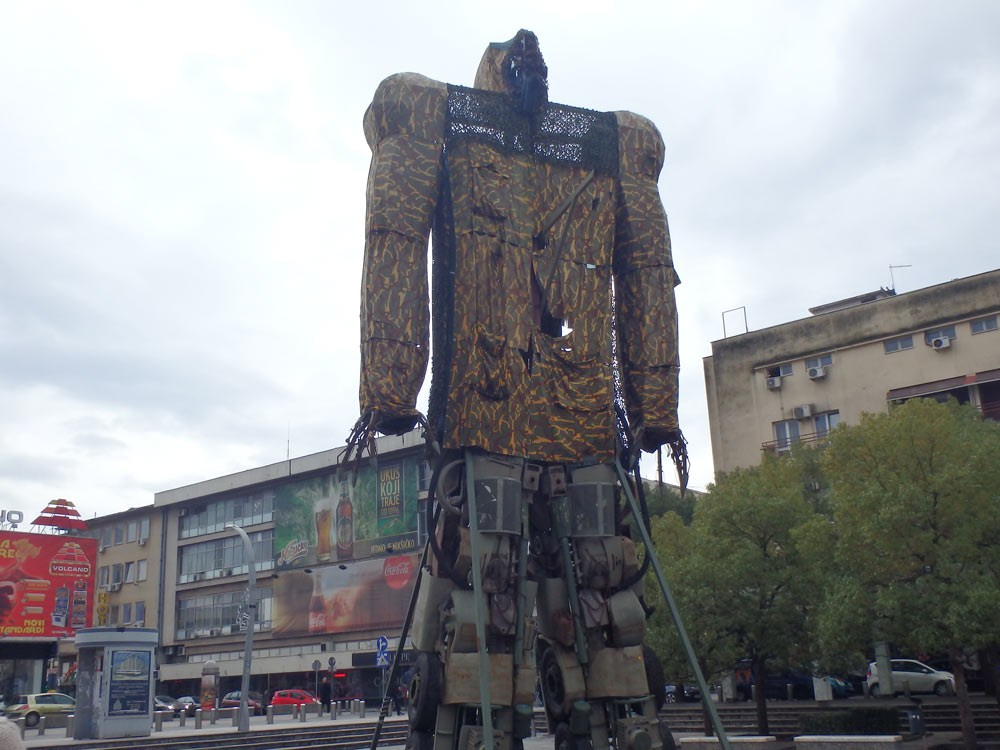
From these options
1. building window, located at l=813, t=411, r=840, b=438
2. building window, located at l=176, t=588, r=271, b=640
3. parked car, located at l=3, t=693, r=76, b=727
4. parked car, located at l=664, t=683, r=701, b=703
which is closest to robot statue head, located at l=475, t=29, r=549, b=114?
parked car, located at l=664, t=683, r=701, b=703

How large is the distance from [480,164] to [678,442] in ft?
11.2

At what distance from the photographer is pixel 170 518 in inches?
2256

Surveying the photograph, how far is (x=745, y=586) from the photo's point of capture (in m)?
20.4

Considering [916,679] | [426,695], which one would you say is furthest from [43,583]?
[426,695]

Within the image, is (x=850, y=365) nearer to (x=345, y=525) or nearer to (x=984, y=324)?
(x=984, y=324)

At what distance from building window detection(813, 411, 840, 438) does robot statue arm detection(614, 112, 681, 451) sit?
2717cm

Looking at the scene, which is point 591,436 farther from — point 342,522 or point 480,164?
point 342,522

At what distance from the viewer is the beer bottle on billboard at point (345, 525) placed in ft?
155

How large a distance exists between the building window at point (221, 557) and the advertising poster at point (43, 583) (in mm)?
9456

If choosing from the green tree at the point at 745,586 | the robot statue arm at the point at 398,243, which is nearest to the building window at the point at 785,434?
the green tree at the point at 745,586

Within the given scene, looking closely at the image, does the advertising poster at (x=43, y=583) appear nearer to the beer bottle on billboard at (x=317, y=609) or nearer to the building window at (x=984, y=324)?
the beer bottle on billboard at (x=317, y=609)

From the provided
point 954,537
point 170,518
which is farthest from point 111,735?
point 170,518

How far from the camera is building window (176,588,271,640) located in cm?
5053

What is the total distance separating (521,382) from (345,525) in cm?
3995
